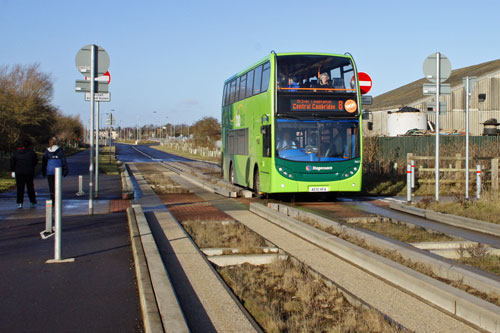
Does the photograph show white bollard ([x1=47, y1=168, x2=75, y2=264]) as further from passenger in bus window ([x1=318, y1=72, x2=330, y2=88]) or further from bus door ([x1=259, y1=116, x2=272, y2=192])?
passenger in bus window ([x1=318, y1=72, x2=330, y2=88])

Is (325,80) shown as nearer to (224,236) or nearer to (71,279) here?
(224,236)

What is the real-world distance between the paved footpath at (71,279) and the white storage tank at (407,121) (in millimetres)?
34064

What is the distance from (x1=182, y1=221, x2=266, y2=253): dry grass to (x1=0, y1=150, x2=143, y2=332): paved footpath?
4.08 feet

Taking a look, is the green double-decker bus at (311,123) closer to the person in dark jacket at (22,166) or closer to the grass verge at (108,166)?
the person in dark jacket at (22,166)

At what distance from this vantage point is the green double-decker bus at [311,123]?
16375 millimetres

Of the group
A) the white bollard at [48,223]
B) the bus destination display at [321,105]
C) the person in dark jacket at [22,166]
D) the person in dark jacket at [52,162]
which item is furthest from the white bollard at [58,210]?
the bus destination display at [321,105]

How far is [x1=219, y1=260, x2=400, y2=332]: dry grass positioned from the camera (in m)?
5.20

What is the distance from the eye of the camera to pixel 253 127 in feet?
61.3

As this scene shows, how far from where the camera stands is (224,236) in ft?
33.7

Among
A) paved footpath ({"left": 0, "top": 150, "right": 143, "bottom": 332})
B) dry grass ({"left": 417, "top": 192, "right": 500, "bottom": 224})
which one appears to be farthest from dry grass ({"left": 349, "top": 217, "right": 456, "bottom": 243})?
paved footpath ({"left": 0, "top": 150, "right": 143, "bottom": 332})

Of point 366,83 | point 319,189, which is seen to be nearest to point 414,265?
point 319,189

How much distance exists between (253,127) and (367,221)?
7234mm

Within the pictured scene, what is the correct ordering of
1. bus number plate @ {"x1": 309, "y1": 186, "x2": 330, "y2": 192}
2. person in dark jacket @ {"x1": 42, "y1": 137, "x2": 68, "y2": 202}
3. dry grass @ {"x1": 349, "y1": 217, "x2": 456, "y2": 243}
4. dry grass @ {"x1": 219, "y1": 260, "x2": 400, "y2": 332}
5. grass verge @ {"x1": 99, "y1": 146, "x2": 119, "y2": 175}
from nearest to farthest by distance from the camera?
dry grass @ {"x1": 219, "y1": 260, "x2": 400, "y2": 332}, dry grass @ {"x1": 349, "y1": 217, "x2": 456, "y2": 243}, person in dark jacket @ {"x1": 42, "y1": 137, "x2": 68, "y2": 202}, bus number plate @ {"x1": 309, "y1": 186, "x2": 330, "y2": 192}, grass verge @ {"x1": 99, "y1": 146, "x2": 119, "y2": 175}

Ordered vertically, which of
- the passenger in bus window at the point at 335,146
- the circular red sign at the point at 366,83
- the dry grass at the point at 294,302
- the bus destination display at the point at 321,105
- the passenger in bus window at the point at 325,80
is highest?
the circular red sign at the point at 366,83
